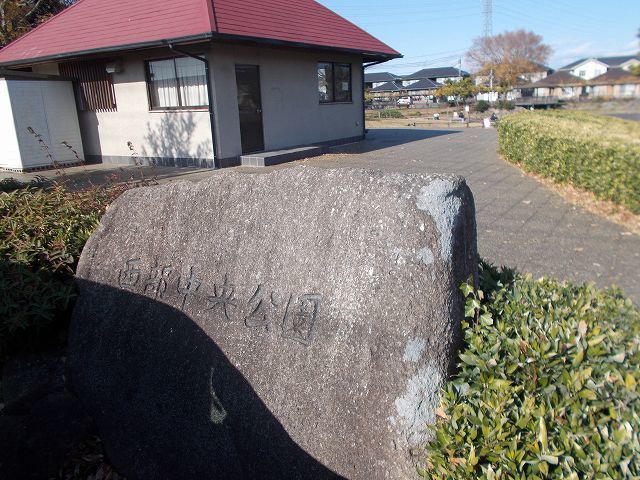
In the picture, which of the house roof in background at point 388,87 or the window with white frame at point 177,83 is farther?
the house roof in background at point 388,87

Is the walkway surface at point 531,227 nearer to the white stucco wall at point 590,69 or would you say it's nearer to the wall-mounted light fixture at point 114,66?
the wall-mounted light fixture at point 114,66

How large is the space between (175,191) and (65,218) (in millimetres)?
1386

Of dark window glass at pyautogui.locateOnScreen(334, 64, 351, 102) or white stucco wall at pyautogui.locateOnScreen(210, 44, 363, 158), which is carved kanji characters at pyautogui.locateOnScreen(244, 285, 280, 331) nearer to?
white stucco wall at pyautogui.locateOnScreen(210, 44, 363, 158)

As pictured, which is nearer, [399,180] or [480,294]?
[480,294]

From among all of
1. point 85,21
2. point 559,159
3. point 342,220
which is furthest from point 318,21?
point 342,220

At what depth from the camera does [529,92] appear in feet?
9.30

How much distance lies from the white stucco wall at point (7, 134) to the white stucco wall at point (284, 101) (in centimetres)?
575

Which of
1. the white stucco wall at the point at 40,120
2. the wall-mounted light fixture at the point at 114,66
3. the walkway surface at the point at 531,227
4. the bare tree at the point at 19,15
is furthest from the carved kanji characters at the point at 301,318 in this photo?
the bare tree at the point at 19,15

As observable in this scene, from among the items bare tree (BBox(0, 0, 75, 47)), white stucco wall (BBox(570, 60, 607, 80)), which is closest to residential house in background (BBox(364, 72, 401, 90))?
bare tree (BBox(0, 0, 75, 47))

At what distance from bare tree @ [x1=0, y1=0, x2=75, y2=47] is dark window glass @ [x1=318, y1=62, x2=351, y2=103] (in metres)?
12.4

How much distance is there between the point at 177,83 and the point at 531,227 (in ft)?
32.4

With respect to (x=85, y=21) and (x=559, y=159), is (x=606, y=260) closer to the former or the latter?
(x=559, y=159)

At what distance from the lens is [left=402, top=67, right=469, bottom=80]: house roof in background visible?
76.4 metres

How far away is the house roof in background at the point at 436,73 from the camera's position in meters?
76.4
